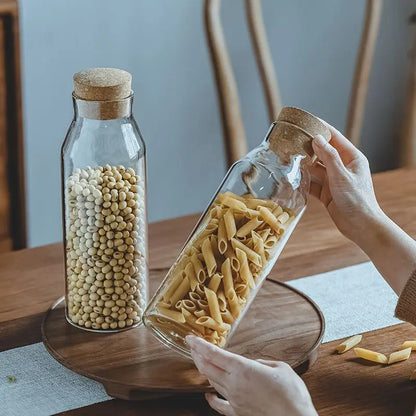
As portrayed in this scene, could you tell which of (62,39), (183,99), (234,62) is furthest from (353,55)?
(62,39)

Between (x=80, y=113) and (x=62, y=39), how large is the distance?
1.36m

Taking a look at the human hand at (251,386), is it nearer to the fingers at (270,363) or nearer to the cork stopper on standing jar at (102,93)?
the fingers at (270,363)

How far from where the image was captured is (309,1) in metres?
2.83

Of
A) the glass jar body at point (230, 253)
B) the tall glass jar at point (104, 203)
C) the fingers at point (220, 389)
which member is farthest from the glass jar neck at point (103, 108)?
the fingers at point (220, 389)

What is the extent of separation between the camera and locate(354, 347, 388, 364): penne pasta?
1193mm

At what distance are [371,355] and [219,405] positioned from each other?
27 centimetres

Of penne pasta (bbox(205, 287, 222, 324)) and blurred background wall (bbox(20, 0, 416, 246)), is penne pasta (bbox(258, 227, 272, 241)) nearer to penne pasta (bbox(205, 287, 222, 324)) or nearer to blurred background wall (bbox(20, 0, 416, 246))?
penne pasta (bbox(205, 287, 222, 324))

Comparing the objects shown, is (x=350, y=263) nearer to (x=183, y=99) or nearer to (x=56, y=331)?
Answer: (x=56, y=331)

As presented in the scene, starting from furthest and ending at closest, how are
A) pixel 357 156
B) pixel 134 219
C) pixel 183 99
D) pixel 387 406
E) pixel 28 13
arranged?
1. pixel 183 99
2. pixel 28 13
3. pixel 357 156
4. pixel 134 219
5. pixel 387 406

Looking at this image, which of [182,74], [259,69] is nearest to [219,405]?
[259,69]

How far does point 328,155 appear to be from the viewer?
1197mm

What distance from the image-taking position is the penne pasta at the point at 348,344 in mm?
1220

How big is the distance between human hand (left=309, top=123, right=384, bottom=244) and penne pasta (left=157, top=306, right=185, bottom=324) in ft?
1.00

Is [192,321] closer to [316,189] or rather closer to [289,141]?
[289,141]
